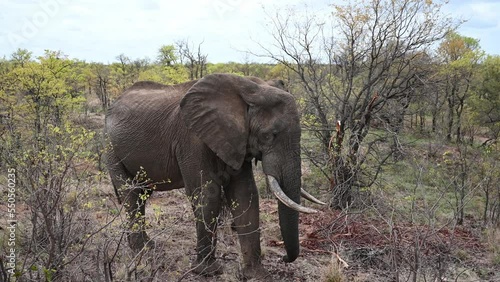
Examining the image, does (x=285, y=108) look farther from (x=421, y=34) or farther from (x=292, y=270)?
(x=421, y=34)

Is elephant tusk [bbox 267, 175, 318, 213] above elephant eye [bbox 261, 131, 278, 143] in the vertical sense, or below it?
below

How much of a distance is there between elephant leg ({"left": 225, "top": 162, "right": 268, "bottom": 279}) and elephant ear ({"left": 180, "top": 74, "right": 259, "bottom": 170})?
0.56 metres

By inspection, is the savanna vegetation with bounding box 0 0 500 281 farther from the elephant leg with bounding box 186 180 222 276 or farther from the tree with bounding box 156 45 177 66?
the tree with bounding box 156 45 177 66

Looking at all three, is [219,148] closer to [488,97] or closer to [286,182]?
[286,182]

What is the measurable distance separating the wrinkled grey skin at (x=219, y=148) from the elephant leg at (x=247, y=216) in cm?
1

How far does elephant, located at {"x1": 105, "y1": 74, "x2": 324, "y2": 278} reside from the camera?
561 centimetres

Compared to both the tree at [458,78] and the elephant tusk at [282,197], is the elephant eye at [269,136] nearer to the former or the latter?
the elephant tusk at [282,197]

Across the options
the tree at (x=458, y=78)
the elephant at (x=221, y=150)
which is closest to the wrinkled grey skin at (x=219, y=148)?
the elephant at (x=221, y=150)

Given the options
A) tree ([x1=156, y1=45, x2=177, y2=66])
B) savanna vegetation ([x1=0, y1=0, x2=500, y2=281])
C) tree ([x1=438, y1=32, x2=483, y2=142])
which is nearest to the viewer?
savanna vegetation ([x1=0, y1=0, x2=500, y2=281])

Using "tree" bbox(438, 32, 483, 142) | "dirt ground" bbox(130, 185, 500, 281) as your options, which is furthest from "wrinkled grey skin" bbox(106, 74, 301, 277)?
"tree" bbox(438, 32, 483, 142)

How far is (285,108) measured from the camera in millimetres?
5625

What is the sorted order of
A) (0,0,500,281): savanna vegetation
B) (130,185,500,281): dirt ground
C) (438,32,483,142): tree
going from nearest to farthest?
(0,0,500,281): savanna vegetation, (130,185,500,281): dirt ground, (438,32,483,142): tree

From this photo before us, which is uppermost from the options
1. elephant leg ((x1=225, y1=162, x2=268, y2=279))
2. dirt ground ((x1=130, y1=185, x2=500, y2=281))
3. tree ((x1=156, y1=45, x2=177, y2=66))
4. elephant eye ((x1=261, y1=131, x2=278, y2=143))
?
tree ((x1=156, y1=45, x2=177, y2=66))

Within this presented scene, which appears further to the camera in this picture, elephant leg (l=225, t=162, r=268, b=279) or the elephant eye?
elephant leg (l=225, t=162, r=268, b=279)
